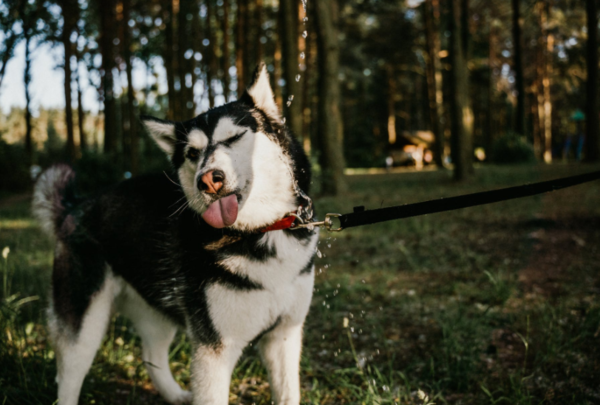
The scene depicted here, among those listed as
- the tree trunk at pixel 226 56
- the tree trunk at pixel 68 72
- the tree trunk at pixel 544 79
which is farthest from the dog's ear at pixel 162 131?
the tree trunk at pixel 544 79

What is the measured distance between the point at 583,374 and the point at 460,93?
11.5 metres

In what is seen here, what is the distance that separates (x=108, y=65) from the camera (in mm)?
16719

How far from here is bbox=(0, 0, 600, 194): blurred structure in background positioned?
1203 cm

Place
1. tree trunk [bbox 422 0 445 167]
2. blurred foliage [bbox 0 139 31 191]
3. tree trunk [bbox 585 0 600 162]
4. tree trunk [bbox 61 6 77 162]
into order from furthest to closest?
tree trunk [bbox 422 0 445 167]
blurred foliage [bbox 0 139 31 191]
tree trunk [bbox 61 6 77 162]
tree trunk [bbox 585 0 600 162]

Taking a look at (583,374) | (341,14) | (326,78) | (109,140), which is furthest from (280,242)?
(341,14)

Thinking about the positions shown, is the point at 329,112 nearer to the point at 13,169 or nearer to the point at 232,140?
the point at 232,140

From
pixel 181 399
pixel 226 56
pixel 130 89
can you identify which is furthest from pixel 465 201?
pixel 226 56

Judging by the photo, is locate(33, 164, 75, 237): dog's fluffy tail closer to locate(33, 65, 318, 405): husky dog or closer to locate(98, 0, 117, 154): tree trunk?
locate(33, 65, 318, 405): husky dog

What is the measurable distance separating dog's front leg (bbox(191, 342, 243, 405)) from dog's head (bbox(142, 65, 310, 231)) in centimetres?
68

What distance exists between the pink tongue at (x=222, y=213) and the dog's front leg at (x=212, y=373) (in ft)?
2.19

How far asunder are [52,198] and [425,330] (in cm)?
336

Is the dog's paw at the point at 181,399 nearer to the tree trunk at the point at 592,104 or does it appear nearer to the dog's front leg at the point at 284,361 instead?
the dog's front leg at the point at 284,361

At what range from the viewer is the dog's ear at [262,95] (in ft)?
8.61

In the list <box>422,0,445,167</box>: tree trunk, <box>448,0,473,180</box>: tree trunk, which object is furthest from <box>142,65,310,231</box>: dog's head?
<box>422,0,445,167</box>: tree trunk
